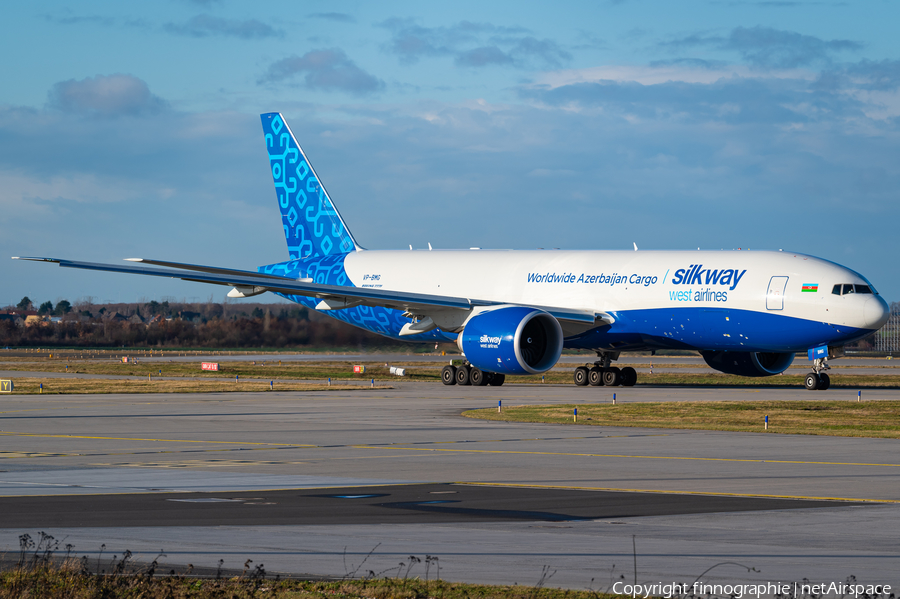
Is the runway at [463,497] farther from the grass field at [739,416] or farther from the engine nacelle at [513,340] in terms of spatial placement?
the engine nacelle at [513,340]

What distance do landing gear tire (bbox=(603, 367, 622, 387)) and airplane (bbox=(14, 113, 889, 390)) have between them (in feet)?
0.13

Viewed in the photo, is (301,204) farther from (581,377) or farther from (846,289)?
(846,289)

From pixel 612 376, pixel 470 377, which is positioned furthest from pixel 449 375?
pixel 612 376

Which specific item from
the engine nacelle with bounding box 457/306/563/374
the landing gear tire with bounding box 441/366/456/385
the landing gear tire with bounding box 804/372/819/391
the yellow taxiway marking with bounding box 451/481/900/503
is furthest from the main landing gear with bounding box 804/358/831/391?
the yellow taxiway marking with bounding box 451/481/900/503

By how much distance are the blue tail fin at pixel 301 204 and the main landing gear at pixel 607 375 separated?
13.4 meters

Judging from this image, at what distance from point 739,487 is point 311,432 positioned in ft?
38.1

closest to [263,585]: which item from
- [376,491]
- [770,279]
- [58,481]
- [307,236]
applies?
[376,491]

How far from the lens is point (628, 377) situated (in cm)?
4400

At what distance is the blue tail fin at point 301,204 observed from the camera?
51344 mm

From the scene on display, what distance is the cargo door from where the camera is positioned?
123 feet

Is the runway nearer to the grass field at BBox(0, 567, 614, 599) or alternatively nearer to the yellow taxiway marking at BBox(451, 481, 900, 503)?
the yellow taxiway marking at BBox(451, 481, 900, 503)

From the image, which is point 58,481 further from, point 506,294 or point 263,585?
point 506,294

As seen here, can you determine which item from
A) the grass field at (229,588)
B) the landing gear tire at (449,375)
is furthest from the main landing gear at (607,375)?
the grass field at (229,588)

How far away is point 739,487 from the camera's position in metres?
15.4
